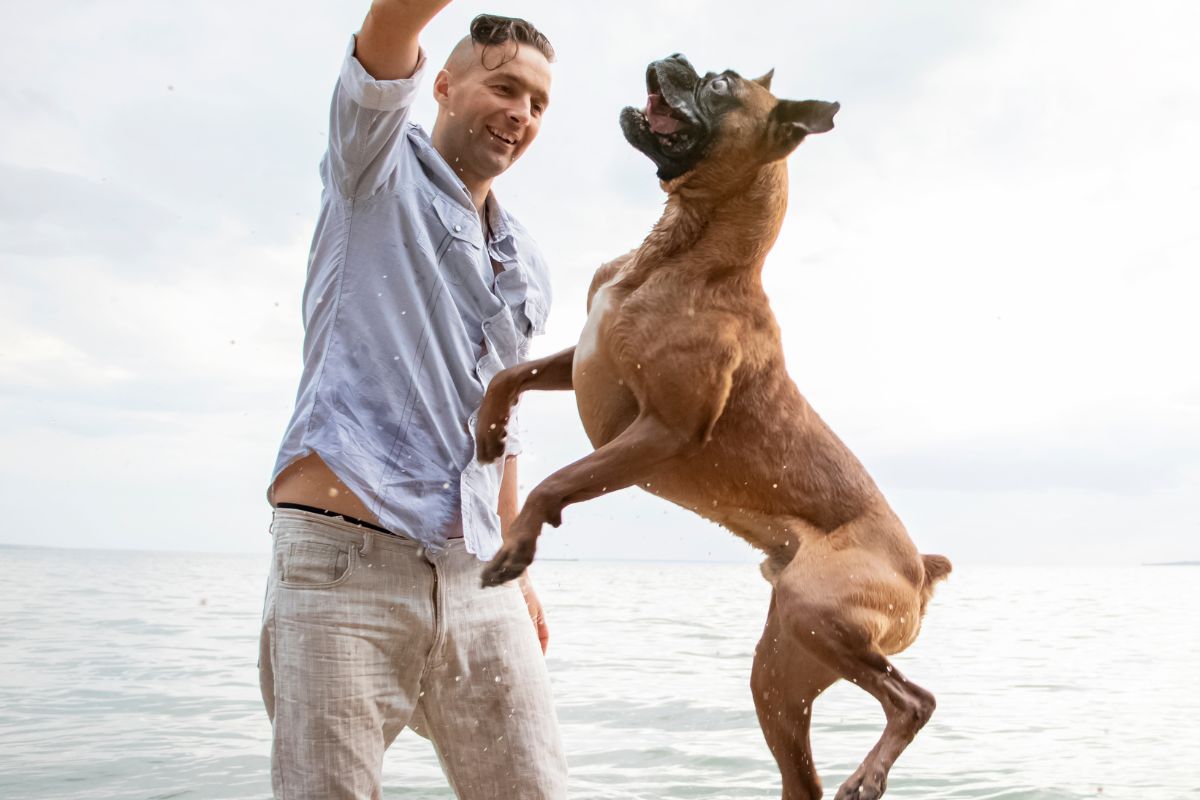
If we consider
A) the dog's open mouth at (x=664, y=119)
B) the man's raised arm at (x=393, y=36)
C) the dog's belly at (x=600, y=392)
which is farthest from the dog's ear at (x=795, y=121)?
the man's raised arm at (x=393, y=36)

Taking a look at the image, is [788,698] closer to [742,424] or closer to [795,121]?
[742,424]

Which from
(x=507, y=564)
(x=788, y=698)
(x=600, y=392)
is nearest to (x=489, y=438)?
(x=600, y=392)

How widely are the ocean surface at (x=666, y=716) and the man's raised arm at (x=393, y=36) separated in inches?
195

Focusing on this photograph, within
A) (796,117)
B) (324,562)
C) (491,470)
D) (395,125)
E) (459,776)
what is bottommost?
A: (459,776)

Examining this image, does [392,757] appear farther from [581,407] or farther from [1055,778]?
[581,407]

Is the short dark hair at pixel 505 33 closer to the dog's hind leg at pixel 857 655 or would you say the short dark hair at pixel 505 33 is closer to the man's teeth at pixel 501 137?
the man's teeth at pixel 501 137

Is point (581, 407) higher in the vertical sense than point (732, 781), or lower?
higher

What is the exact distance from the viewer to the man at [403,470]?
282 cm

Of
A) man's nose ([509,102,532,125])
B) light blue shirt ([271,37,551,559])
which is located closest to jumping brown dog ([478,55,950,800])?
light blue shirt ([271,37,551,559])

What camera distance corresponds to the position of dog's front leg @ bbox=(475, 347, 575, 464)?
2625 mm

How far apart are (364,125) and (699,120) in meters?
0.91

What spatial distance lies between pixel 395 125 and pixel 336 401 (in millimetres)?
765

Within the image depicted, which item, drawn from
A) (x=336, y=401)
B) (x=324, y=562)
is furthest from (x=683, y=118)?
(x=324, y=562)

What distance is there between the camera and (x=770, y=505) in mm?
2467
